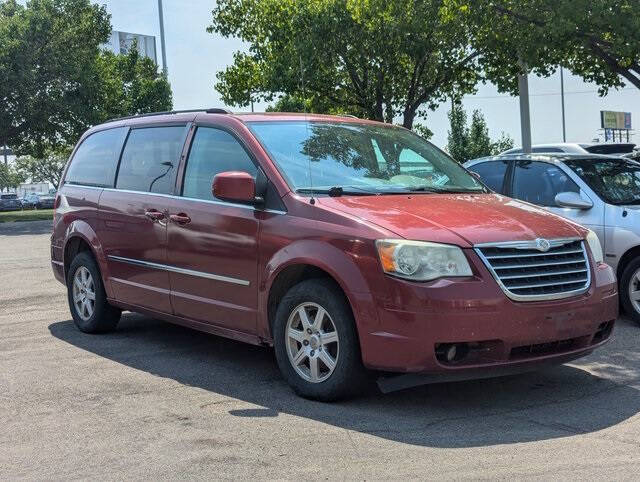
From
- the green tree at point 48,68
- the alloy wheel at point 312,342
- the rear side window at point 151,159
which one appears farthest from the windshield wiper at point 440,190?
the green tree at point 48,68

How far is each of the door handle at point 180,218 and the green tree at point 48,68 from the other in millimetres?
28294

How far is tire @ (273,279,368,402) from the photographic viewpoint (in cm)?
504

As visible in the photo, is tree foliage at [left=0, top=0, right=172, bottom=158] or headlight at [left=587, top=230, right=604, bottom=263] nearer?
headlight at [left=587, top=230, right=604, bottom=263]

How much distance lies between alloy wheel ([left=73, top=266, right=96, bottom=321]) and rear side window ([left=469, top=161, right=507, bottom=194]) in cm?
425

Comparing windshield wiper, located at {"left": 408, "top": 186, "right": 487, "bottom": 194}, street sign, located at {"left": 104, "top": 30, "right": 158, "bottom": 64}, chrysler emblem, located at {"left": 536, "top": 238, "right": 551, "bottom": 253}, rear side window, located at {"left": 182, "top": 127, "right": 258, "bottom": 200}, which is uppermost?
street sign, located at {"left": 104, "top": 30, "right": 158, "bottom": 64}

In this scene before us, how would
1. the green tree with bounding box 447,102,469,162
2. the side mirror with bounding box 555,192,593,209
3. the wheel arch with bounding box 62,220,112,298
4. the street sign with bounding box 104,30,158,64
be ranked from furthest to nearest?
1. the street sign with bounding box 104,30,158,64
2. the green tree with bounding box 447,102,469,162
3. the side mirror with bounding box 555,192,593,209
4. the wheel arch with bounding box 62,220,112,298

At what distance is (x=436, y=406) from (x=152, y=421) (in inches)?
67.6

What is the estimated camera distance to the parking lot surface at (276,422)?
412cm

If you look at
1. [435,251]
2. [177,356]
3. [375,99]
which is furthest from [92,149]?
[375,99]

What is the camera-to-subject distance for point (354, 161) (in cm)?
602

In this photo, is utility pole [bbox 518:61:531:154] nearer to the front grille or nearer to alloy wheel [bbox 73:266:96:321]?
alloy wheel [bbox 73:266:96:321]

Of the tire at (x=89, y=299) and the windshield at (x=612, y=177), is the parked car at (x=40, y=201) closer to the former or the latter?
the tire at (x=89, y=299)

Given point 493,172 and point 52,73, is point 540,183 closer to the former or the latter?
point 493,172

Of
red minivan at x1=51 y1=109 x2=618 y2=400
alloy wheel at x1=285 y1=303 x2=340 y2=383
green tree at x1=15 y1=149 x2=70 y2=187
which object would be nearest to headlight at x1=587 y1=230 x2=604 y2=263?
red minivan at x1=51 y1=109 x2=618 y2=400
